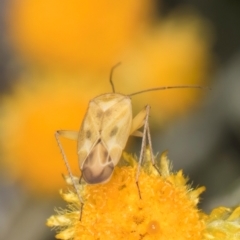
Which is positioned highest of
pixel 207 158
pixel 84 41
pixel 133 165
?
pixel 84 41

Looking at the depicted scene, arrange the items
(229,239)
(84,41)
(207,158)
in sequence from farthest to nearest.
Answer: (84,41), (207,158), (229,239)

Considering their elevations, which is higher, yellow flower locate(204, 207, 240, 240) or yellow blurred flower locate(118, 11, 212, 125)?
yellow blurred flower locate(118, 11, 212, 125)

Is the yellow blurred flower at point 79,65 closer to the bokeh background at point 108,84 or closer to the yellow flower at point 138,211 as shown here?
the bokeh background at point 108,84

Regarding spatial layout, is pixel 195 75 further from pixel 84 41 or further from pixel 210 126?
pixel 84 41

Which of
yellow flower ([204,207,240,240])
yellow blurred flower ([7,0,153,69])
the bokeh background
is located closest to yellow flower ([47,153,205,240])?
yellow flower ([204,207,240,240])

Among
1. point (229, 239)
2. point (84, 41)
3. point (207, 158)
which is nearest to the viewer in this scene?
point (229, 239)

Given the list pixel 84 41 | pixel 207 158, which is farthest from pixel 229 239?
pixel 84 41

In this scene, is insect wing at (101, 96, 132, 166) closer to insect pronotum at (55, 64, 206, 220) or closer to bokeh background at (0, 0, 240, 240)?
insect pronotum at (55, 64, 206, 220)
